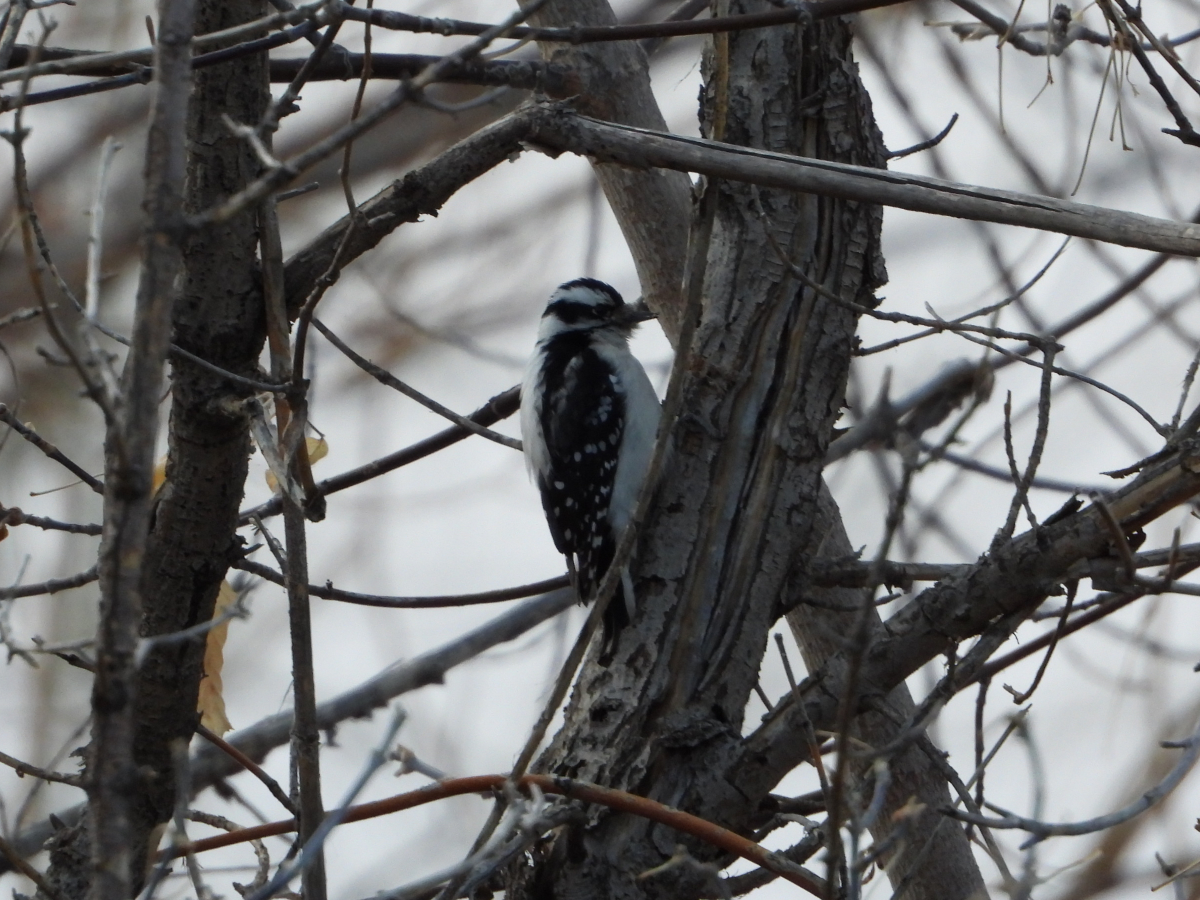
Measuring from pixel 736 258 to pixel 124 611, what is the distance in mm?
2244

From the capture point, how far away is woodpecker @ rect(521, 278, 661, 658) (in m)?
4.64

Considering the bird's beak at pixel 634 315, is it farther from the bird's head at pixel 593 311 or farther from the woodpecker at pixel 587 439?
the woodpecker at pixel 587 439

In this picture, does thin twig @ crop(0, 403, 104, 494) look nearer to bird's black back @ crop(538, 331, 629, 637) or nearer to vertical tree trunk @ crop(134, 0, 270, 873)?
vertical tree trunk @ crop(134, 0, 270, 873)

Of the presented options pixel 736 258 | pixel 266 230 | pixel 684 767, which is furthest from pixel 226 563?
pixel 736 258

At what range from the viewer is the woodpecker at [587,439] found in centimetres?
464

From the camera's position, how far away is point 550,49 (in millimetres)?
4105

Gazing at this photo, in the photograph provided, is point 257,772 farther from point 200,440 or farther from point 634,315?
point 634,315

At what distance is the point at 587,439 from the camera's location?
4.81 meters

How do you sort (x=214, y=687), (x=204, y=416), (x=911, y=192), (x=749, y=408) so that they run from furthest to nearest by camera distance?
(x=214, y=687) → (x=749, y=408) → (x=204, y=416) → (x=911, y=192)

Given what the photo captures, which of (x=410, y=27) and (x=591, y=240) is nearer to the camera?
(x=410, y=27)

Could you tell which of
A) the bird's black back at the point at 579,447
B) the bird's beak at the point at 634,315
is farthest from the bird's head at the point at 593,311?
the bird's black back at the point at 579,447

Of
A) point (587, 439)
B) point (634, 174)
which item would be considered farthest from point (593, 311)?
point (634, 174)

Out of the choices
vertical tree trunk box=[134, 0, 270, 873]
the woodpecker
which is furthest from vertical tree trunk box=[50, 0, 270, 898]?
the woodpecker

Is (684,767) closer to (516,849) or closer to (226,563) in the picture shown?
(516,849)
